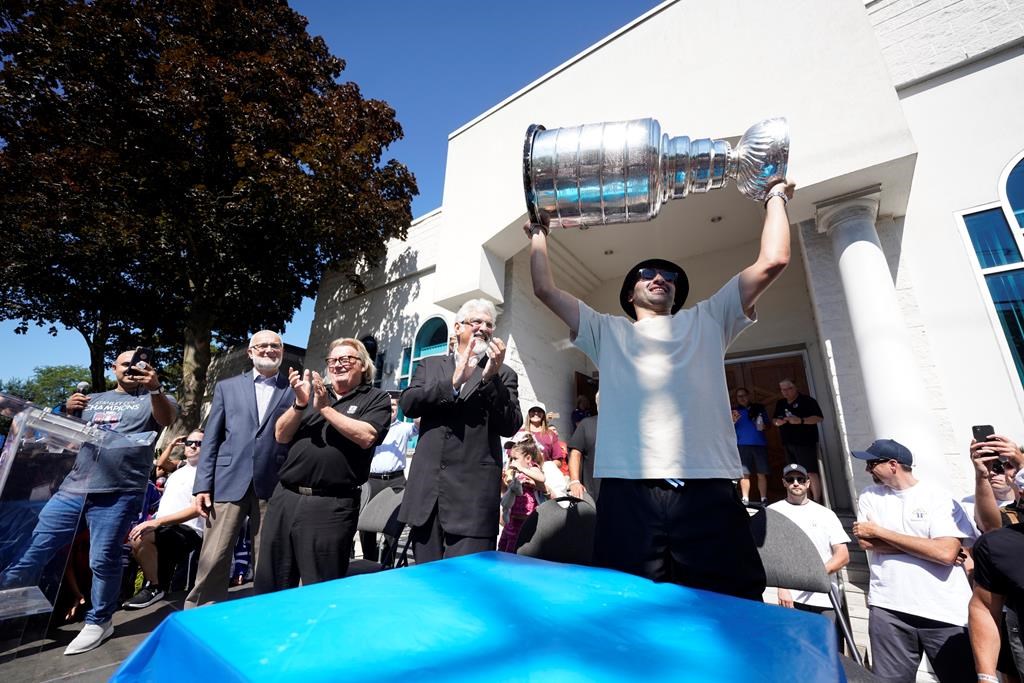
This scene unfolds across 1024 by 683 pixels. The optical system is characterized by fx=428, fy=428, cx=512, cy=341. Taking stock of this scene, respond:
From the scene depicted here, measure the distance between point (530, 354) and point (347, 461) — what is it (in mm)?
5863

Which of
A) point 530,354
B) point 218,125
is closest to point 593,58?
point 530,354

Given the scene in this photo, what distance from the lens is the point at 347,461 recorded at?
240 centimetres

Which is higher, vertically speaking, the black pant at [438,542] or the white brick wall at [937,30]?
the white brick wall at [937,30]

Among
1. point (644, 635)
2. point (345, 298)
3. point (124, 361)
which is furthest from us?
point (345, 298)

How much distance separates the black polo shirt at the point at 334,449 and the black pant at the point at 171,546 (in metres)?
2.84

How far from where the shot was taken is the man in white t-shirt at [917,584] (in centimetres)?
251

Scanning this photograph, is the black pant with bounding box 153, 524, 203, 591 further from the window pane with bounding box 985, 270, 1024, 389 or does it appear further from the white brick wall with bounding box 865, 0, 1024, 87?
the white brick wall with bounding box 865, 0, 1024, 87

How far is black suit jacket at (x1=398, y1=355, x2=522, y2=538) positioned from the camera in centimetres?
221

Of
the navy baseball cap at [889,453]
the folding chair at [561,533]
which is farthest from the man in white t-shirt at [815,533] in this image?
the folding chair at [561,533]

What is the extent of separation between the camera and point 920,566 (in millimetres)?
2705

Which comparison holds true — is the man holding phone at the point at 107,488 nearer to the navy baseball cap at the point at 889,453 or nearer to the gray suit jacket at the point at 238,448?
the gray suit jacket at the point at 238,448

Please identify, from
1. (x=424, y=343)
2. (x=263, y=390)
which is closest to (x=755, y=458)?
(x=263, y=390)

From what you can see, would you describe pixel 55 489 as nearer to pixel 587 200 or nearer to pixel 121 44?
pixel 587 200

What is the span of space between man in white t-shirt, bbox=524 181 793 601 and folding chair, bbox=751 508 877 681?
783mm
